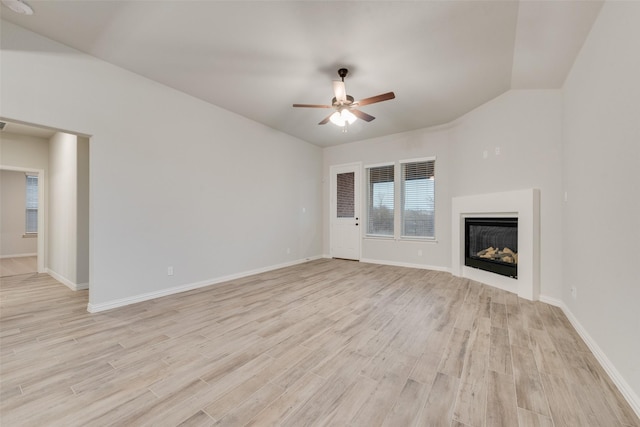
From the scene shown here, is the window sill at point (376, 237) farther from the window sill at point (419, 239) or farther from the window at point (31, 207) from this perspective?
the window at point (31, 207)

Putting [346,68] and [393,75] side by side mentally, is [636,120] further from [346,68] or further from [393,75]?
[346,68]

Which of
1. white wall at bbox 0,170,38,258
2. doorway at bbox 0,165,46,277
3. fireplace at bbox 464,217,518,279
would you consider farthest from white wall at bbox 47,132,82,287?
fireplace at bbox 464,217,518,279

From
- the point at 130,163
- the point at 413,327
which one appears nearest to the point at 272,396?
the point at 413,327

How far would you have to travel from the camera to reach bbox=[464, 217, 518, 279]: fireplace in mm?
3869

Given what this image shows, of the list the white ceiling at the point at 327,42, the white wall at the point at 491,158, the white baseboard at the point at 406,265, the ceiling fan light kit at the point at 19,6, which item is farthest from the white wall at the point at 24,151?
the white baseboard at the point at 406,265

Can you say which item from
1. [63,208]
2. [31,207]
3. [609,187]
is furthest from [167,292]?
[31,207]

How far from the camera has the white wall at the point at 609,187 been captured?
1637mm

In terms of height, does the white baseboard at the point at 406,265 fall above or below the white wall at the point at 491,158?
below

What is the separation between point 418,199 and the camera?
559 centimetres

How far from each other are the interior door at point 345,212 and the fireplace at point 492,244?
2412mm

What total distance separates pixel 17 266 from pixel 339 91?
775 cm

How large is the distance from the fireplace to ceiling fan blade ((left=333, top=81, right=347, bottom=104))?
304 cm

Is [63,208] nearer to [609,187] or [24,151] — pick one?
[24,151]

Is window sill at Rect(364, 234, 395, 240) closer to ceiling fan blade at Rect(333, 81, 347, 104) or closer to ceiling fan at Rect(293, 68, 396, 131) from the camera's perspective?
ceiling fan at Rect(293, 68, 396, 131)
